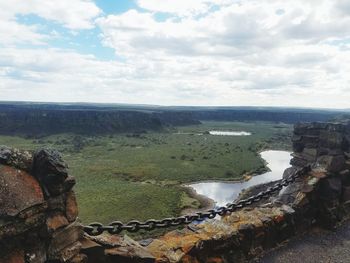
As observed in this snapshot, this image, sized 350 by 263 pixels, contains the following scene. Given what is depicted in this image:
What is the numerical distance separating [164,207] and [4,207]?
33.7 metres

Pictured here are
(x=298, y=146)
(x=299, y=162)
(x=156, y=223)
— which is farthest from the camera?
(x=298, y=146)

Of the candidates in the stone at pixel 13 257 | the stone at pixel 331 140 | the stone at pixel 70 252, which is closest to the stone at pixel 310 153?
the stone at pixel 331 140

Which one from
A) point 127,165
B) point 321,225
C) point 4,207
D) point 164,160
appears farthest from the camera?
point 164,160

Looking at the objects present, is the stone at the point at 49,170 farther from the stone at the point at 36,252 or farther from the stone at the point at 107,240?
the stone at the point at 107,240

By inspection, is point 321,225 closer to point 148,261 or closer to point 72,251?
point 148,261

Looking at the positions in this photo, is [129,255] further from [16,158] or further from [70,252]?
[16,158]

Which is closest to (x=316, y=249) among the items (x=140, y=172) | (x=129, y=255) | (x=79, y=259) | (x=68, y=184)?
(x=129, y=255)

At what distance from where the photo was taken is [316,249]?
825 cm

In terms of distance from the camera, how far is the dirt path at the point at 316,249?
7785mm

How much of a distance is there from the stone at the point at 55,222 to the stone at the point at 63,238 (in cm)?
8

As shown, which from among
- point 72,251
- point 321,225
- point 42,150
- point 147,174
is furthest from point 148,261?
point 147,174

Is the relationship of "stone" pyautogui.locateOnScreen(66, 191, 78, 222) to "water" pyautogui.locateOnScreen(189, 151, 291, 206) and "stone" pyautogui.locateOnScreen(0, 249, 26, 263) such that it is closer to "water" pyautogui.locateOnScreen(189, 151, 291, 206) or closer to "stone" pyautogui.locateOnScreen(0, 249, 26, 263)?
"stone" pyautogui.locateOnScreen(0, 249, 26, 263)

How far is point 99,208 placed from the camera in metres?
37.5

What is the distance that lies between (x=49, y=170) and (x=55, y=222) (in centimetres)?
69
